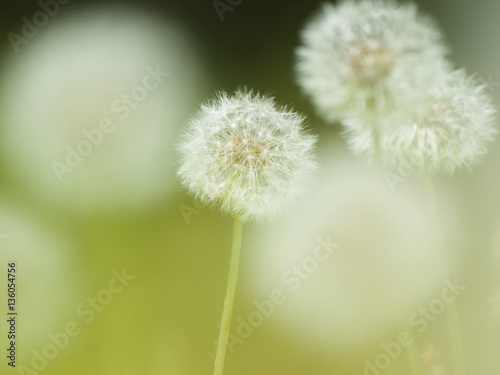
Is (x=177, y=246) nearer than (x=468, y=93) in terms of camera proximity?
No

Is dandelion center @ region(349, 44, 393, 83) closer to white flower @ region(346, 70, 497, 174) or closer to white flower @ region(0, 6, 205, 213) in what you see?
white flower @ region(346, 70, 497, 174)

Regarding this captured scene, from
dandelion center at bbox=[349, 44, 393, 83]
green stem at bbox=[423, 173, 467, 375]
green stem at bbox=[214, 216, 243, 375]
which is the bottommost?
green stem at bbox=[214, 216, 243, 375]

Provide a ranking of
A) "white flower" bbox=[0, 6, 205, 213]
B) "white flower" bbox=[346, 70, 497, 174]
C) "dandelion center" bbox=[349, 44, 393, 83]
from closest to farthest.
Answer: "dandelion center" bbox=[349, 44, 393, 83]
"white flower" bbox=[346, 70, 497, 174]
"white flower" bbox=[0, 6, 205, 213]

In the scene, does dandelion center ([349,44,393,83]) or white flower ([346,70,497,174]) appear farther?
white flower ([346,70,497,174])

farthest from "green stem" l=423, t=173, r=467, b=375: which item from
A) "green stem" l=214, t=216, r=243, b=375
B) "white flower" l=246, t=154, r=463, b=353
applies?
"green stem" l=214, t=216, r=243, b=375

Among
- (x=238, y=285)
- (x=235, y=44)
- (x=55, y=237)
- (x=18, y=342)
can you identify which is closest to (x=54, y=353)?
(x=18, y=342)

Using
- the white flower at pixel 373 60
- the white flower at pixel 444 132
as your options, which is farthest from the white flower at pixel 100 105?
the white flower at pixel 444 132

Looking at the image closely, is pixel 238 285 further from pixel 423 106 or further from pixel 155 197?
pixel 423 106

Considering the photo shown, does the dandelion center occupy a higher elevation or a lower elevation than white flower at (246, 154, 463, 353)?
higher
